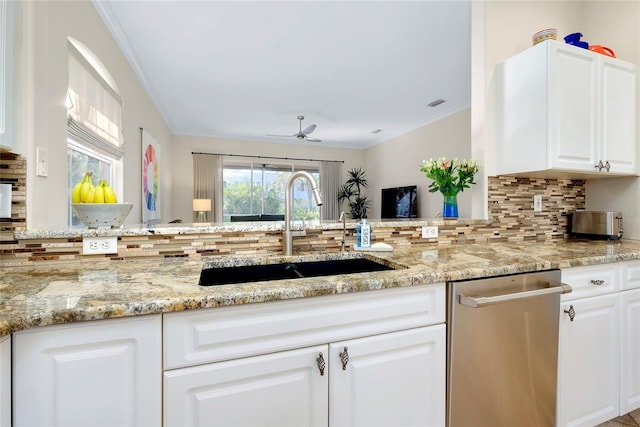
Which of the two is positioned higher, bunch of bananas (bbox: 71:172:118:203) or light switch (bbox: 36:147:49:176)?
light switch (bbox: 36:147:49:176)

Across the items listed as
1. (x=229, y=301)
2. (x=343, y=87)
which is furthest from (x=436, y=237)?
(x=343, y=87)

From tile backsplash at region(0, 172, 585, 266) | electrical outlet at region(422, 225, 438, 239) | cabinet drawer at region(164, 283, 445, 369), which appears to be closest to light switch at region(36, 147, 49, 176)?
tile backsplash at region(0, 172, 585, 266)

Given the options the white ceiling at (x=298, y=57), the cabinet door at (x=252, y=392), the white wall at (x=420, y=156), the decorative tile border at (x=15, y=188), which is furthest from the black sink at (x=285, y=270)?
the white wall at (x=420, y=156)

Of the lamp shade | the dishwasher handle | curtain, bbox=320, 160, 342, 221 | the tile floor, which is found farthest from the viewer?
curtain, bbox=320, 160, 342, 221

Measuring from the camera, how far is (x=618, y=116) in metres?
1.94

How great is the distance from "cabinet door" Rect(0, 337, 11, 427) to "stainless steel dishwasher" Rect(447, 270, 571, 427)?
4.20 feet

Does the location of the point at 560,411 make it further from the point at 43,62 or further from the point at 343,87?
the point at 343,87

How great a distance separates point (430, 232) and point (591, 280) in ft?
2.48

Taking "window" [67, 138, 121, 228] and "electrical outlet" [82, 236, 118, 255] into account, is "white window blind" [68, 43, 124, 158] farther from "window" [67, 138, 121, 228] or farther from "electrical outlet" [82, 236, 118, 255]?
"electrical outlet" [82, 236, 118, 255]

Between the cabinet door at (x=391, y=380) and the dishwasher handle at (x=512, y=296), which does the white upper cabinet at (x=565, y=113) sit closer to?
the dishwasher handle at (x=512, y=296)

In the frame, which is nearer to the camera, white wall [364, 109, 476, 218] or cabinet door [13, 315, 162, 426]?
cabinet door [13, 315, 162, 426]

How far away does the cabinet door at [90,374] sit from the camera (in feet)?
2.41

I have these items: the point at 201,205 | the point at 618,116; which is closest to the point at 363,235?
the point at 618,116

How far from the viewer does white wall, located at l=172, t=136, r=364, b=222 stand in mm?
6363
